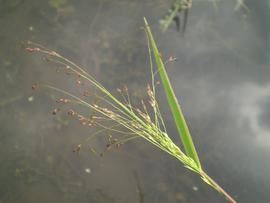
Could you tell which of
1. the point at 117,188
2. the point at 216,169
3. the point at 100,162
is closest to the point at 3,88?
the point at 100,162

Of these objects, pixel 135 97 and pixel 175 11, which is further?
pixel 175 11

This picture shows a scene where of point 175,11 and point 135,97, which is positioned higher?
point 175,11

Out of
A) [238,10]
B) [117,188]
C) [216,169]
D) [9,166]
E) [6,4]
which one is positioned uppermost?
[238,10]

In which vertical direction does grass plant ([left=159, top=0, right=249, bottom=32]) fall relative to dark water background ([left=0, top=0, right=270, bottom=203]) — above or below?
above

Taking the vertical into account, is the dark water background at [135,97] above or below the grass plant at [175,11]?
below

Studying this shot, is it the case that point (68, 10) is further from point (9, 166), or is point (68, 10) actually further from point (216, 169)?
point (216, 169)

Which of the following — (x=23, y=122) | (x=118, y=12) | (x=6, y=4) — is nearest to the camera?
(x=23, y=122)

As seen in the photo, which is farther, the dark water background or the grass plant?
the grass plant

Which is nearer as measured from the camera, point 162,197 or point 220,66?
point 162,197
